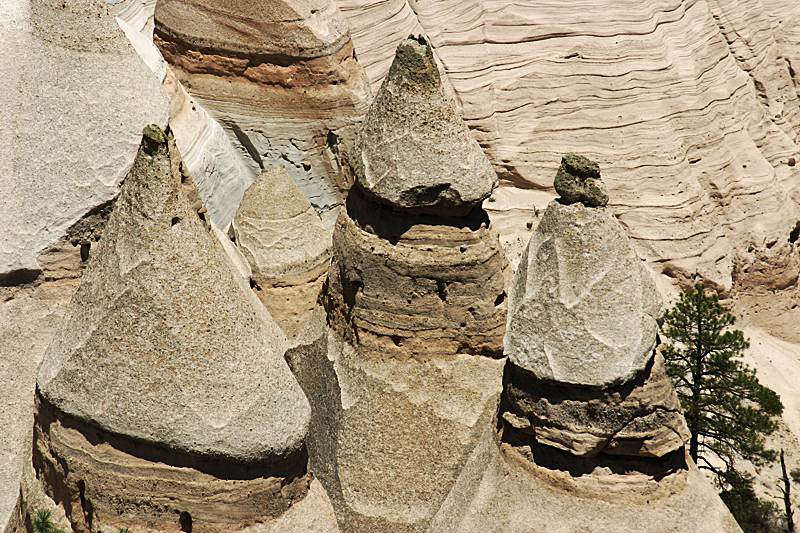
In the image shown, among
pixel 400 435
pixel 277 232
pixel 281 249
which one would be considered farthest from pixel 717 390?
pixel 277 232

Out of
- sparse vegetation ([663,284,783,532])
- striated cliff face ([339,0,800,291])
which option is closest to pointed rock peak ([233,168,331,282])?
sparse vegetation ([663,284,783,532])

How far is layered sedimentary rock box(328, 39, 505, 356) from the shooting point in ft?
27.3

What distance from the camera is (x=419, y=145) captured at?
328 inches

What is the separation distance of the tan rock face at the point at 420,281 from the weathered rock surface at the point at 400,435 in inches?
10.1

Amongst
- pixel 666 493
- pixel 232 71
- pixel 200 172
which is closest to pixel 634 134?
pixel 232 71

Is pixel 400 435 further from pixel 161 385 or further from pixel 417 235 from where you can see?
pixel 161 385

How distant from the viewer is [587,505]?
721 centimetres

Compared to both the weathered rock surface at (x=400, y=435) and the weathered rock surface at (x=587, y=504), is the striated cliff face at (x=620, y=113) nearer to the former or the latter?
the weathered rock surface at (x=400, y=435)

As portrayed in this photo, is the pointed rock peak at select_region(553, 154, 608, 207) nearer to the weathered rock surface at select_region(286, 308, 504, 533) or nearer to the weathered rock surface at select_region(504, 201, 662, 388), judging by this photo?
the weathered rock surface at select_region(504, 201, 662, 388)

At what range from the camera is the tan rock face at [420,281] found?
873 cm

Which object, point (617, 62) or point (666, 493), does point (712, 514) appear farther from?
point (617, 62)

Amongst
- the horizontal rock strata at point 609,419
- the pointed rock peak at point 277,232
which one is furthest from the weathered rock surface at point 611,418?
the pointed rock peak at point 277,232

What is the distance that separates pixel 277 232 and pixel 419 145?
16.5ft

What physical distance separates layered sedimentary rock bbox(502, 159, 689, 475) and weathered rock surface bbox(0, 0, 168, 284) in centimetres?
507
